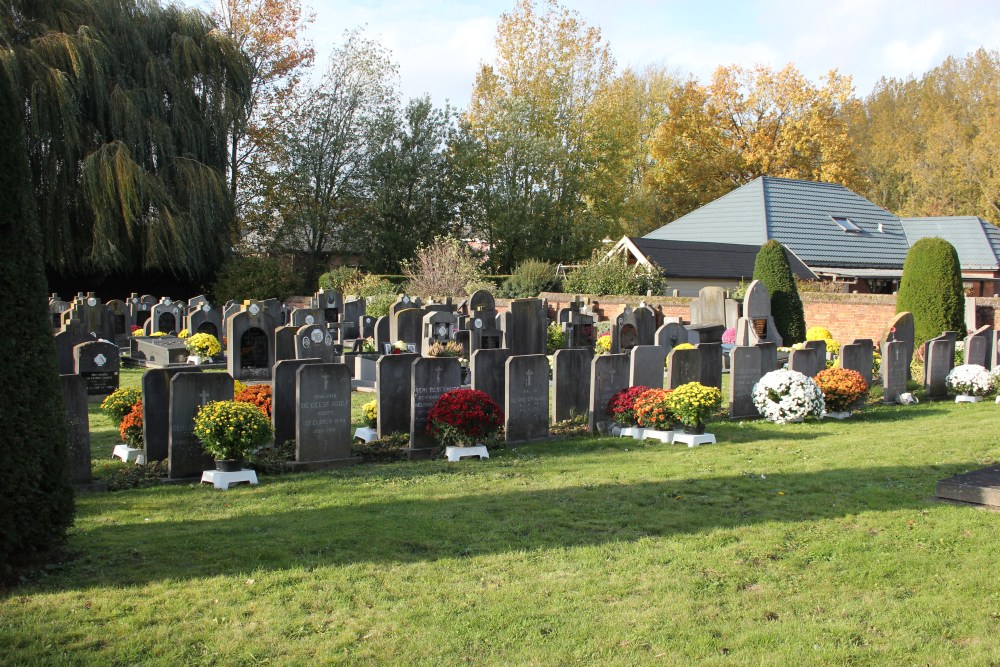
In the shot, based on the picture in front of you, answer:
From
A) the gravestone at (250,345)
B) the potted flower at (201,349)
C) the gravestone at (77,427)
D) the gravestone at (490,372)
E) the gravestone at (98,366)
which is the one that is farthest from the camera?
the potted flower at (201,349)

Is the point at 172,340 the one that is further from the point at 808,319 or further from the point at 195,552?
the point at 808,319

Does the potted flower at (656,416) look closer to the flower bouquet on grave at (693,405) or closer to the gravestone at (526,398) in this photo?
the flower bouquet on grave at (693,405)

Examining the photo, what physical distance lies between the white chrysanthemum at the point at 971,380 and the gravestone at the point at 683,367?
17.1ft

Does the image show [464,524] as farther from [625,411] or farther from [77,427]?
[625,411]

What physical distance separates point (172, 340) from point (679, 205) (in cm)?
3561

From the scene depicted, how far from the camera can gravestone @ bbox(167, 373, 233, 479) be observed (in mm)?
8734

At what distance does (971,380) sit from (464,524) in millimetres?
Result: 11370

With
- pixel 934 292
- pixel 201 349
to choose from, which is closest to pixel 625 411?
pixel 201 349

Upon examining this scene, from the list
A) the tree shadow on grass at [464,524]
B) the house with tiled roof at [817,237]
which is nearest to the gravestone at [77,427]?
the tree shadow on grass at [464,524]

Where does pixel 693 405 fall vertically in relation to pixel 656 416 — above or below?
above

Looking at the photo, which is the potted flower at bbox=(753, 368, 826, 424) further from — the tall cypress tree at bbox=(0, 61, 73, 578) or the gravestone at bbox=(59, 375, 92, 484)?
the tall cypress tree at bbox=(0, 61, 73, 578)

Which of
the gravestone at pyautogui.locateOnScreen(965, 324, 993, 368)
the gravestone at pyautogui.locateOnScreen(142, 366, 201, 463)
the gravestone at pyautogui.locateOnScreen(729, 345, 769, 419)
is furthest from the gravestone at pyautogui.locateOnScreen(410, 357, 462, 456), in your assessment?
the gravestone at pyautogui.locateOnScreen(965, 324, 993, 368)

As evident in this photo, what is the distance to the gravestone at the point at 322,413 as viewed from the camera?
9.29m

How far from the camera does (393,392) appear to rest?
10859 millimetres
